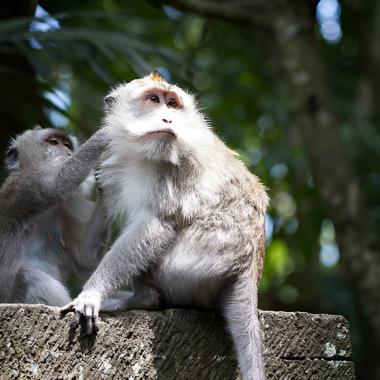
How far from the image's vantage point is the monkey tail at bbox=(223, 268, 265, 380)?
342 cm

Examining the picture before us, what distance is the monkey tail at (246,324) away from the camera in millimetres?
3416

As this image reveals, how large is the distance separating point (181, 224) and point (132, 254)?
11.8 inches

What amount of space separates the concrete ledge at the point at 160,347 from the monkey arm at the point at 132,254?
0.21 meters

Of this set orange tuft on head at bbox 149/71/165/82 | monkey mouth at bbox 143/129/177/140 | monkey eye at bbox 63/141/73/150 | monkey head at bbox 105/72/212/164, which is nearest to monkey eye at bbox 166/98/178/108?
monkey head at bbox 105/72/212/164

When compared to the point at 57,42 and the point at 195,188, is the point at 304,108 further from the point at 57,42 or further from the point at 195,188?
the point at 195,188

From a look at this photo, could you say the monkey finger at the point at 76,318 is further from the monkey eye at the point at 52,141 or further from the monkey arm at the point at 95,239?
the monkey eye at the point at 52,141

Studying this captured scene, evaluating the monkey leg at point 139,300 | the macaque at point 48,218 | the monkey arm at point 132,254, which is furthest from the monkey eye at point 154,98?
the monkey leg at point 139,300

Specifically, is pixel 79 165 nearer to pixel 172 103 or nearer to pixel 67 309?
pixel 172 103

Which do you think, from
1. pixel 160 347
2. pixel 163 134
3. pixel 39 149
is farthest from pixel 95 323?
pixel 39 149

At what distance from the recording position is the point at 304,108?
284 inches

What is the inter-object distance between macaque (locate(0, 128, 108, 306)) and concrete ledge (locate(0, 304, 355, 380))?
102cm

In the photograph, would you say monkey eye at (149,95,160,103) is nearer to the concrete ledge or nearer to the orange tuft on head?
the orange tuft on head

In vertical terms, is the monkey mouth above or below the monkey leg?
above

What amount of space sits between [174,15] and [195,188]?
6955mm
